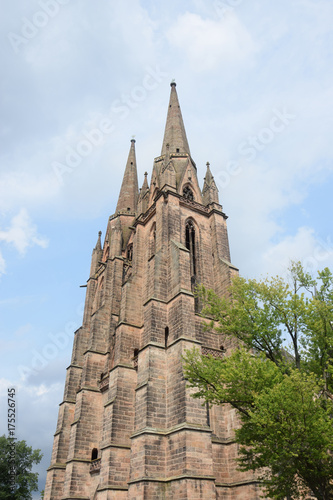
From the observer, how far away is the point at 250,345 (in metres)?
12.7

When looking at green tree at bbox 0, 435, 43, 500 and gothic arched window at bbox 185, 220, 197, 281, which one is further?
green tree at bbox 0, 435, 43, 500

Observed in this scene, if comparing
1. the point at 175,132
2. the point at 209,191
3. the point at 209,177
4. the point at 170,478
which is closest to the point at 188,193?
the point at 209,191

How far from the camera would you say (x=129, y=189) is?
1533 inches

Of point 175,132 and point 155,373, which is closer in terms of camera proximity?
point 155,373

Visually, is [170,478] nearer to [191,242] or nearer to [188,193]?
[191,242]

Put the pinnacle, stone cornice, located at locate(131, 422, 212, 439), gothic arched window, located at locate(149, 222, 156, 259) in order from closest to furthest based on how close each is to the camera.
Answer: stone cornice, located at locate(131, 422, 212, 439)
gothic arched window, located at locate(149, 222, 156, 259)
the pinnacle

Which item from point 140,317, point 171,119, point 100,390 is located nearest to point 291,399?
point 140,317

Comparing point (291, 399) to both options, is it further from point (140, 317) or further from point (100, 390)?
point (100, 390)

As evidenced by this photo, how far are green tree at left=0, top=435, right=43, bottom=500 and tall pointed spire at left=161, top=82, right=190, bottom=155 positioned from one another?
96.9 feet

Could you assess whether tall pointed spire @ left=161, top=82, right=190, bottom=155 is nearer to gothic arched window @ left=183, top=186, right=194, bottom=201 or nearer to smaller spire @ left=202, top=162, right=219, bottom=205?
smaller spire @ left=202, top=162, right=219, bottom=205

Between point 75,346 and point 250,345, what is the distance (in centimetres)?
1867

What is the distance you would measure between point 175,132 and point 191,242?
12.7 m

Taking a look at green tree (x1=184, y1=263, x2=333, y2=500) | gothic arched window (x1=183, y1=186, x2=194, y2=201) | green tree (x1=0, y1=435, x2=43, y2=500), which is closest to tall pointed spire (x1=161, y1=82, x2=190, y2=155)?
gothic arched window (x1=183, y1=186, x2=194, y2=201)

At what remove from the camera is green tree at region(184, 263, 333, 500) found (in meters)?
9.57
